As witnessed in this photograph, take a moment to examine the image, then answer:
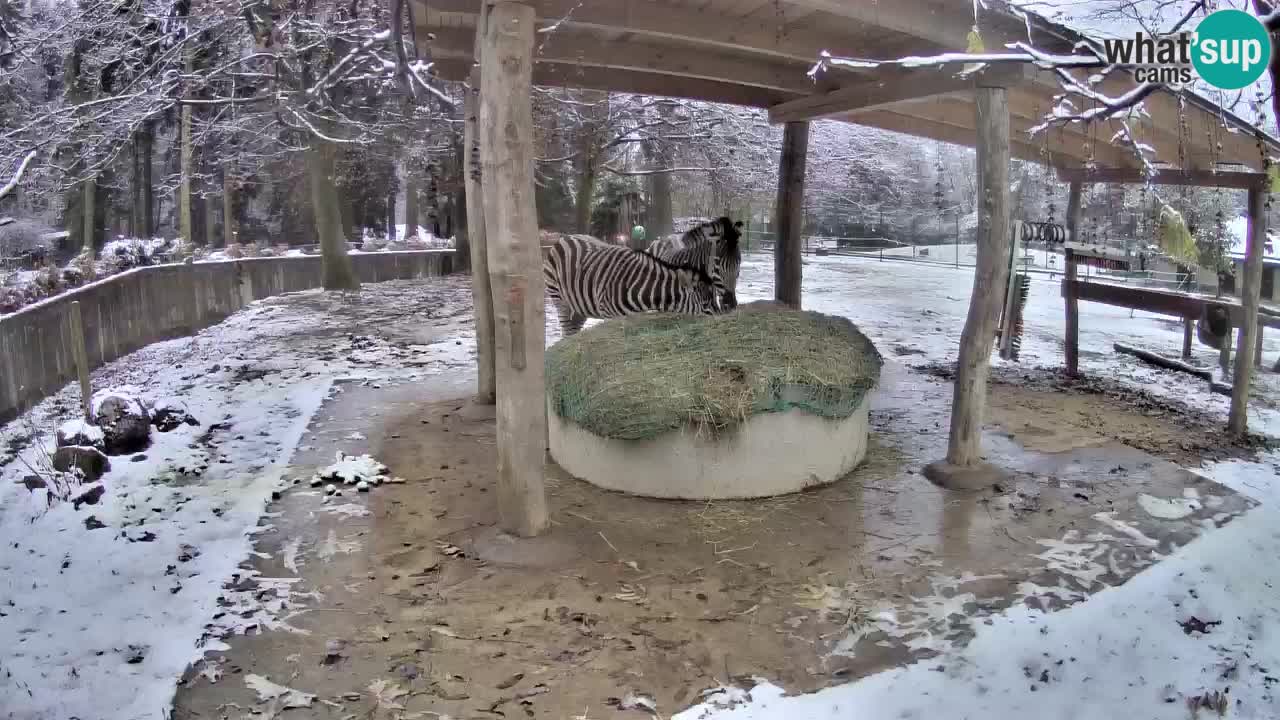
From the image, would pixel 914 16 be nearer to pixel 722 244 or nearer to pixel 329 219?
pixel 722 244

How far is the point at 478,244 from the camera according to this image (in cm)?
695

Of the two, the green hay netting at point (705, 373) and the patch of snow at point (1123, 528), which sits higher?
the green hay netting at point (705, 373)

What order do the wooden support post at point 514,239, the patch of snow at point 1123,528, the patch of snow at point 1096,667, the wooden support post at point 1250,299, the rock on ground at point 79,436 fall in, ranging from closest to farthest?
the patch of snow at point 1096,667
the wooden support post at point 514,239
the patch of snow at point 1123,528
the rock on ground at point 79,436
the wooden support post at point 1250,299

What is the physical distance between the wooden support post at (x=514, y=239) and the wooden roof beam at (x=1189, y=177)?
4523 mm

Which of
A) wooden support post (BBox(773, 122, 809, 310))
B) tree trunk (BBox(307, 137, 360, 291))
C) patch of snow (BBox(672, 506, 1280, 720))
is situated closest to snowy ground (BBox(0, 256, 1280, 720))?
patch of snow (BBox(672, 506, 1280, 720))

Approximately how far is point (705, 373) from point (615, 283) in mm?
3399

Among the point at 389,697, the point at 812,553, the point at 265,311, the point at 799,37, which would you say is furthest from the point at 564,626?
the point at 265,311

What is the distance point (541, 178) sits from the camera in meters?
18.5

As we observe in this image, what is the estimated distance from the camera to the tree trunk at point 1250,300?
6.75 metres

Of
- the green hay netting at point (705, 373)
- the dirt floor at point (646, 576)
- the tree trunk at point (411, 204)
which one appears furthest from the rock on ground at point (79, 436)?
the tree trunk at point (411, 204)

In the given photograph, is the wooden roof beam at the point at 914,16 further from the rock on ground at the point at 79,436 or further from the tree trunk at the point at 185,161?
the tree trunk at the point at 185,161

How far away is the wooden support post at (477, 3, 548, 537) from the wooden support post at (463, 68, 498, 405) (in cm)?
164

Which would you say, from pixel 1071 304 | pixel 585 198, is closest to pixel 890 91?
pixel 1071 304

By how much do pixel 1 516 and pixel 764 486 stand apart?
4.76 metres
